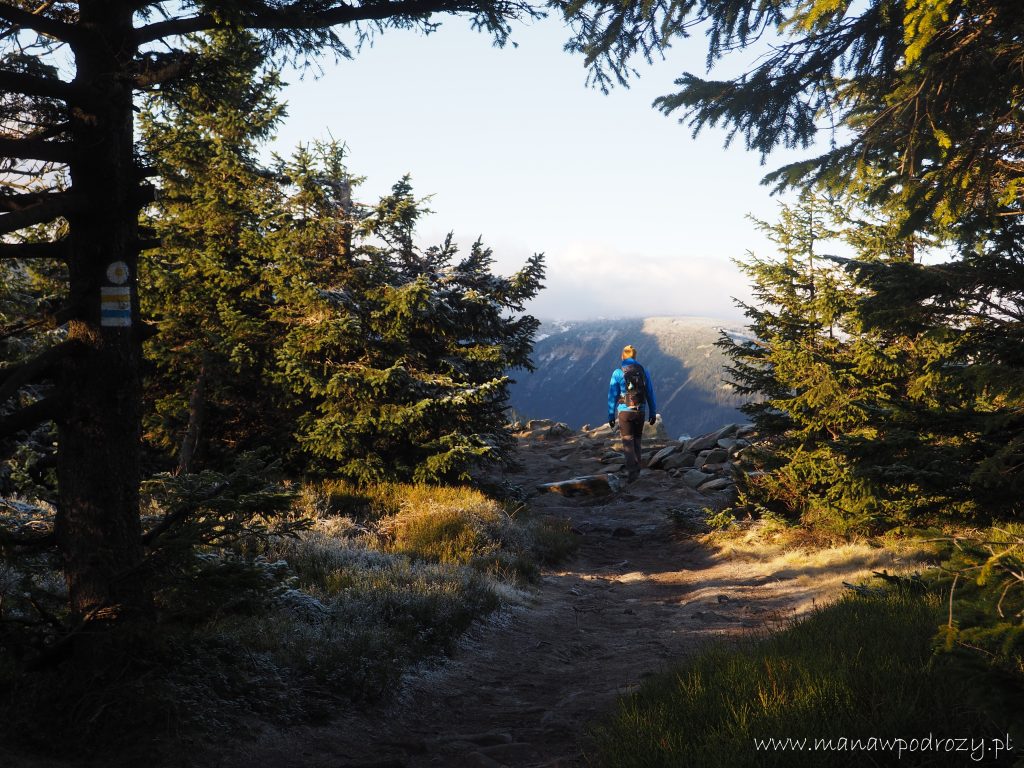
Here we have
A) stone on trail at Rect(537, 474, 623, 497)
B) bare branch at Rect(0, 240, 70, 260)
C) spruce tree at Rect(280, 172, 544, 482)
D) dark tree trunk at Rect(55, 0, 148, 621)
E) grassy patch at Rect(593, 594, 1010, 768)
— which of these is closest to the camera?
grassy patch at Rect(593, 594, 1010, 768)

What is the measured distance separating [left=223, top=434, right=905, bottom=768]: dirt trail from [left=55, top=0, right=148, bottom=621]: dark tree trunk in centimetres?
148

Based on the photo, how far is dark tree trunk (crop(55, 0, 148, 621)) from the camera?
4266 millimetres

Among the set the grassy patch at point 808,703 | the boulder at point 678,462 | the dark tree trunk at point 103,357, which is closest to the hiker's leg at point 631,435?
the boulder at point 678,462

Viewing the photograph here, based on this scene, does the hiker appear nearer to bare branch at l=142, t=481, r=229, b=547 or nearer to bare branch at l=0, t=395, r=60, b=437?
bare branch at l=142, t=481, r=229, b=547

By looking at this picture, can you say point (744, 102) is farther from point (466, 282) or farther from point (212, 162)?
point (212, 162)

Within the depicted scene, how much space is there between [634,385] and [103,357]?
14137 mm

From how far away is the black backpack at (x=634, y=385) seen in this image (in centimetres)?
1728

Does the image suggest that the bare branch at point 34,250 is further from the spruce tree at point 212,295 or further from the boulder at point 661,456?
the boulder at point 661,456

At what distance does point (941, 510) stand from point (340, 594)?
777cm

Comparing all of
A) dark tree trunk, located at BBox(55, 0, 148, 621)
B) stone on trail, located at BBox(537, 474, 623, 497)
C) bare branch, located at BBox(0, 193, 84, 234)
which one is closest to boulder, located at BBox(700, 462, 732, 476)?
stone on trail, located at BBox(537, 474, 623, 497)

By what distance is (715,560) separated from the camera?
11570 millimetres

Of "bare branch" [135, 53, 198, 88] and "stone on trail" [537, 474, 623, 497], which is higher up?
"bare branch" [135, 53, 198, 88]

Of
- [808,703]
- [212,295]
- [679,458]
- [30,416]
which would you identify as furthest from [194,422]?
[679,458]

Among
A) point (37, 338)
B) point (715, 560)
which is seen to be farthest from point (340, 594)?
point (715, 560)
